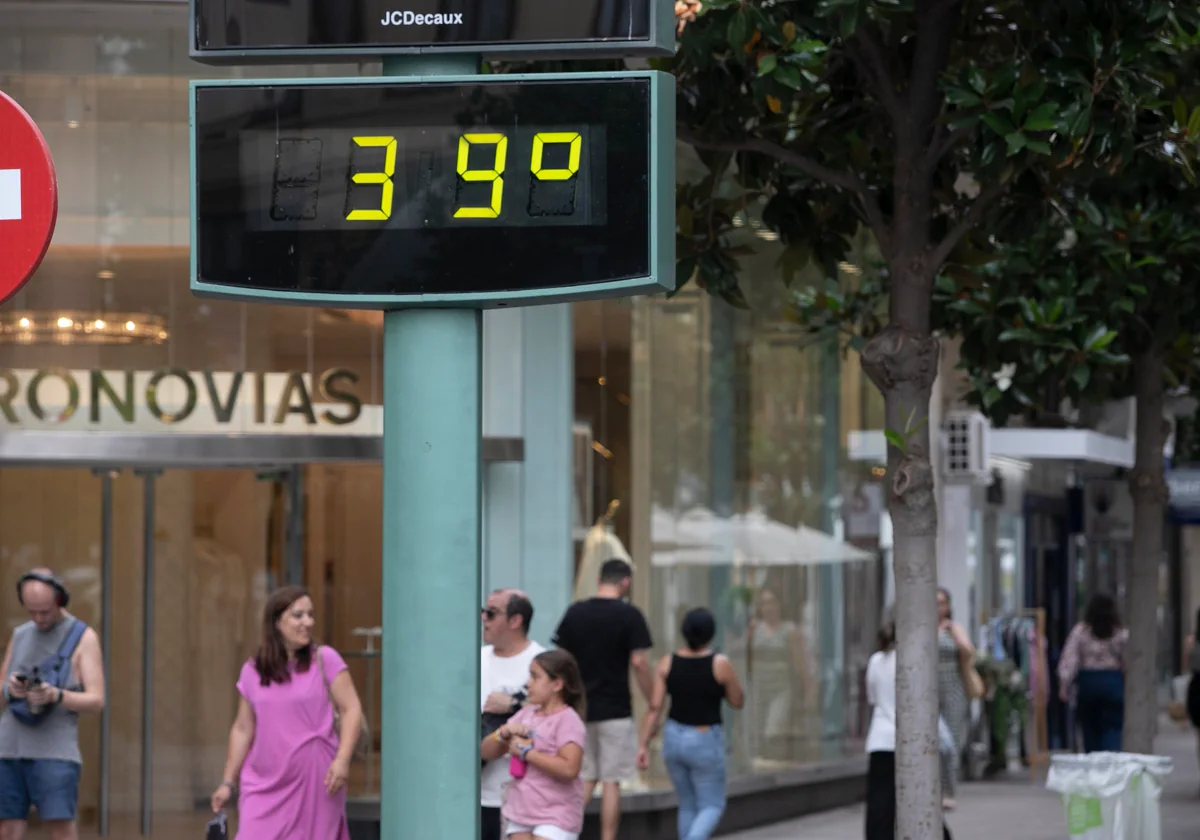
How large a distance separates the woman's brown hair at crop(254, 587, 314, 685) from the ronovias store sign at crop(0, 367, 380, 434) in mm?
5199

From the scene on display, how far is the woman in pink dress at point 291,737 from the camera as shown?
8.16 m

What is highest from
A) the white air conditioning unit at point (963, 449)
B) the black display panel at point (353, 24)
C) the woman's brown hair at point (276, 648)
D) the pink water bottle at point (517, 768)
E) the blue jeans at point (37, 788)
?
the black display panel at point (353, 24)

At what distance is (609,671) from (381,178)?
661 centimetres

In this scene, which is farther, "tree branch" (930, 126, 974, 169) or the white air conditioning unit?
the white air conditioning unit

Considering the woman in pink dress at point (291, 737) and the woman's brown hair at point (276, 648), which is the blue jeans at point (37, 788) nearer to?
the woman in pink dress at point (291, 737)

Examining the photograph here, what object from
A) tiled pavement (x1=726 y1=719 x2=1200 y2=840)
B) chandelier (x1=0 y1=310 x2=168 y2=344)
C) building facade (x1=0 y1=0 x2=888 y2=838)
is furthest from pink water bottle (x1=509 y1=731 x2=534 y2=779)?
tiled pavement (x1=726 y1=719 x2=1200 y2=840)

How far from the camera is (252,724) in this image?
8.33 m

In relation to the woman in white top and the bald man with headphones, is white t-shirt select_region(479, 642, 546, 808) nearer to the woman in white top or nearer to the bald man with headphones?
the bald man with headphones

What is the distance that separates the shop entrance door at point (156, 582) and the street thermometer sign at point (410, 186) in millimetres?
8653

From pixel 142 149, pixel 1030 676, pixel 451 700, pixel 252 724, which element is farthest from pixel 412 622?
pixel 1030 676

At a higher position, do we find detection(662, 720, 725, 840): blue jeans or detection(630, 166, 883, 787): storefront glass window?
detection(630, 166, 883, 787): storefront glass window

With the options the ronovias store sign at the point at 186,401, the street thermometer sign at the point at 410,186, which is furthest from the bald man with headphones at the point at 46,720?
the street thermometer sign at the point at 410,186

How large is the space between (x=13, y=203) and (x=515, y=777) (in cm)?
446

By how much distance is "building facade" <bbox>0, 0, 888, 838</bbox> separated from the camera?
13281 millimetres
